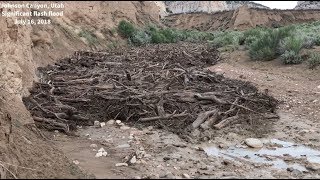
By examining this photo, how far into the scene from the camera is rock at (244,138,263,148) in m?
6.28

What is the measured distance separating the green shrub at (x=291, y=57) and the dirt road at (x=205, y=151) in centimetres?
474

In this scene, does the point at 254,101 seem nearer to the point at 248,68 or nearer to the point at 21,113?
the point at 21,113

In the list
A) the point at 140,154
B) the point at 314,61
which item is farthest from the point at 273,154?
the point at 314,61

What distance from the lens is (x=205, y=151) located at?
596 centimetres

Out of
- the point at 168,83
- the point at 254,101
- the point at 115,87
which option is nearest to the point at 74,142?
the point at 115,87

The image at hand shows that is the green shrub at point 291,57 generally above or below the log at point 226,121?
above

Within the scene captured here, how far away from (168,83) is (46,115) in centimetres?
294

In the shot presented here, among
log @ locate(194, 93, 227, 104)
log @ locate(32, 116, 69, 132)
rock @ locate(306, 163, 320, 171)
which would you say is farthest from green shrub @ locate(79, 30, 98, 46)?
rock @ locate(306, 163, 320, 171)

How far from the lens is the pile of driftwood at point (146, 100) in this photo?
281 inches

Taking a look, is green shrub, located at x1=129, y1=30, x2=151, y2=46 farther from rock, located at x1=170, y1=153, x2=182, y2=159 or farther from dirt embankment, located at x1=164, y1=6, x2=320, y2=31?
dirt embankment, located at x1=164, y1=6, x2=320, y2=31

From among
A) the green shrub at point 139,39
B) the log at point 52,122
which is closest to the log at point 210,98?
the log at point 52,122

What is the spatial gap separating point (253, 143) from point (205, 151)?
84 centimetres

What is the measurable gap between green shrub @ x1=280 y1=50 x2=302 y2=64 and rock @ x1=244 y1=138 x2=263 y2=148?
7.34 m

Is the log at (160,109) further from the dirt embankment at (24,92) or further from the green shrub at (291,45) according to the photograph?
the green shrub at (291,45)
